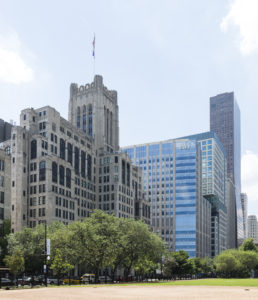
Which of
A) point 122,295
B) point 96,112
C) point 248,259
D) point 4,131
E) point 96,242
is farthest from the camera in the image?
point 96,112

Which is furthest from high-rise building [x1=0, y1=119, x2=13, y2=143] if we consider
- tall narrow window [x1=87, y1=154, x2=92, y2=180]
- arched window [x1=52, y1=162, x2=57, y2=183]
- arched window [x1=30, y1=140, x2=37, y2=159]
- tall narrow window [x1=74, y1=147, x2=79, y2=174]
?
tall narrow window [x1=87, y1=154, x2=92, y2=180]

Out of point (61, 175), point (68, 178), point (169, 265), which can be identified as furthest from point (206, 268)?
point (61, 175)

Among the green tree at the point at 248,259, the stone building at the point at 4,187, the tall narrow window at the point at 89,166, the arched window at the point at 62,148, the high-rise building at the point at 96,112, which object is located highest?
the high-rise building at the point at 96,112

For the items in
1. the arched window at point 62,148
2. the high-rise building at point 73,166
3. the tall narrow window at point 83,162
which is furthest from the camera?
the tall narrow window at point 83,162

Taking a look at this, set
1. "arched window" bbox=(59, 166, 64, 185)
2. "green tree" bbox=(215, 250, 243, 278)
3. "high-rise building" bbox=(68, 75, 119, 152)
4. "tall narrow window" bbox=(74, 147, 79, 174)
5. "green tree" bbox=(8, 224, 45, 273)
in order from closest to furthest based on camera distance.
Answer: "green tree" bbox=(8, 224, 45, 273) → "arched window" bbox=(59, 166, 64, 185) → "green tree" bbox=(215, 250, 243, 278) → "tall narrow window" bbox=(74, 147, 79, 174) → "high-rise building" bbox=(68, 75, 119, 152)

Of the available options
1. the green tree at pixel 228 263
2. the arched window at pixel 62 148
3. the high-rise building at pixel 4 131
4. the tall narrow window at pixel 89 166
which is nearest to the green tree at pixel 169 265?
the green tree at pixel 228 263

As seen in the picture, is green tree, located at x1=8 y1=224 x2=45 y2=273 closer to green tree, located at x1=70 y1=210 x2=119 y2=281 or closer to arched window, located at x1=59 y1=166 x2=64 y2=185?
green tree, located at x1=70 y1=210 x2=119 y2=281

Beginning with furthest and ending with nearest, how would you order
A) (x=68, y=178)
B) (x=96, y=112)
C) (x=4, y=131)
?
(x=96, y=112) < (x=4, y=131) < (x=68, y=178)

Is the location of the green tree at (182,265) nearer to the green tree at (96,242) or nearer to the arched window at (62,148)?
the arched window at (62,148)

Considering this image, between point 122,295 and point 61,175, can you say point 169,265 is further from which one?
point 122,295

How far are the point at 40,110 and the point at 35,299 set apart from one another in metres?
109

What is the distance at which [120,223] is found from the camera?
8869 cm

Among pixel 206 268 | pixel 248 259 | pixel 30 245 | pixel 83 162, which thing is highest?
pixel 83 162

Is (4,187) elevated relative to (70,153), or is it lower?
lower
